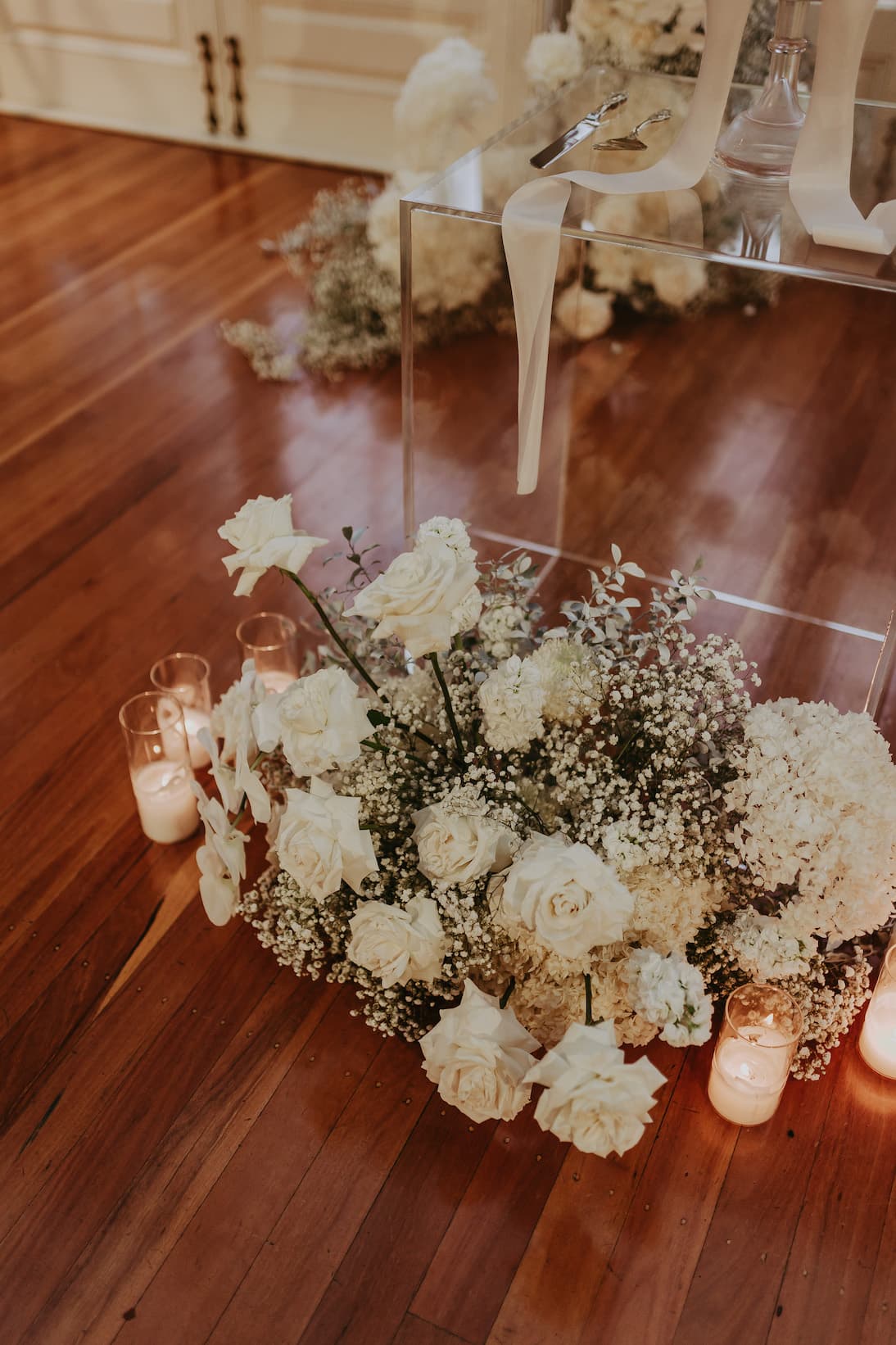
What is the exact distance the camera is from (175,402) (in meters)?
2.60

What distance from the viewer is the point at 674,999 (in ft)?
3.81

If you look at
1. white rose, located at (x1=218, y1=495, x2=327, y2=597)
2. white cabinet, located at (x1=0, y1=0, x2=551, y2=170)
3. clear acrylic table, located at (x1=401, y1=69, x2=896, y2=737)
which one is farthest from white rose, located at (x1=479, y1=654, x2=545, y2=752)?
white cabinet, located at (x1=0, y1=0, x2=551, y2=170)

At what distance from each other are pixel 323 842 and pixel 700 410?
167 centimetres

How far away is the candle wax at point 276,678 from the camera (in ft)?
5.76

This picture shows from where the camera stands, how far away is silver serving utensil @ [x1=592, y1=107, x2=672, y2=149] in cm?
165

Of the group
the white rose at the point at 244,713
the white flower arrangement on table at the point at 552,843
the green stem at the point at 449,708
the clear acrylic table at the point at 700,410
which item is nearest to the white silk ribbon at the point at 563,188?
the clear acrylic table at the point at 700,410

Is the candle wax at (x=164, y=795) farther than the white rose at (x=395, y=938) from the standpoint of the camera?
Yes

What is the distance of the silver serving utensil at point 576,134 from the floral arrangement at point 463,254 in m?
0.03

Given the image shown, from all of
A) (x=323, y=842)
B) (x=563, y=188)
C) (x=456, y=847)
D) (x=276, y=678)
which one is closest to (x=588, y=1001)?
(x=456, y=847)

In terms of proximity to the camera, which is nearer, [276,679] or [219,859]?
[219,859]

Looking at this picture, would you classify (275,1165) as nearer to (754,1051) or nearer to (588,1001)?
(588,1001)

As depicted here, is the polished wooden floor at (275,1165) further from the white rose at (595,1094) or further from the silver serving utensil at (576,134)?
the silver serving utensil at (576,134)

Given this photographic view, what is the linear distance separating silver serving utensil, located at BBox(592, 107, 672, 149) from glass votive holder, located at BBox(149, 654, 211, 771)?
897 millimetres

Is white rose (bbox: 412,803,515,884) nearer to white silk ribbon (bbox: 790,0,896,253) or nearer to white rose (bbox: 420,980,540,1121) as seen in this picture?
white rose (bbox: 420,980,540,1121)
